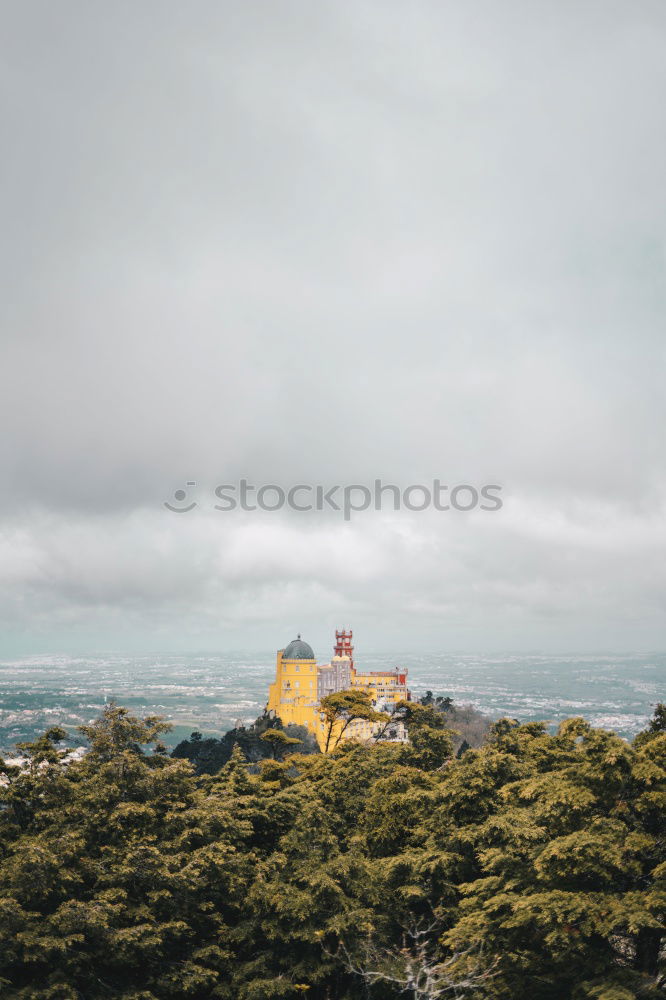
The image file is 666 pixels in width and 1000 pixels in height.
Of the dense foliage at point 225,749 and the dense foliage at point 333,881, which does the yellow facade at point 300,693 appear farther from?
the dense foliage at point 333,881

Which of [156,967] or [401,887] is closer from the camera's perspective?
[156,967]

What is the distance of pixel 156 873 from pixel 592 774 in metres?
14.4

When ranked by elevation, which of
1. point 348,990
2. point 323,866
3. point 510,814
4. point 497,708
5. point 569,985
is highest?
point 510,814

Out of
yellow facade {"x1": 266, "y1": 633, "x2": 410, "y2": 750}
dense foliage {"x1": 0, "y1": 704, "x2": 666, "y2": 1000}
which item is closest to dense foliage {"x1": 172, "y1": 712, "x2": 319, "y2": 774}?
yellow facade {"x1": 266, "y1": 633, "x2": 410, "y2": 750}

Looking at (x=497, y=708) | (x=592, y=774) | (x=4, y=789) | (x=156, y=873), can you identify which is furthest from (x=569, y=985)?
(x=497, y=708)

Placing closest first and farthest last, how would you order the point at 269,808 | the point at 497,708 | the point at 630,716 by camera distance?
1. the point at 269,808
2. the point at 630,716
3. the point at 497,708

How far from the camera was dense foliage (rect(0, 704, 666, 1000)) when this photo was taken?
723 inches

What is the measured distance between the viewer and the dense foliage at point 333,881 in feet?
60.2

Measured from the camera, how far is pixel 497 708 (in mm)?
186500

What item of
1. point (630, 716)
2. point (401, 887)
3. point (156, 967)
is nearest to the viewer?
point (156, 967)

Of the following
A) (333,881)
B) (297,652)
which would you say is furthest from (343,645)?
(333,881)

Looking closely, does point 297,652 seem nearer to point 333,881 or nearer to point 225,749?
point 225,749

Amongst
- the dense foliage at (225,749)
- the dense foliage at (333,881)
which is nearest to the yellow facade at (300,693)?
the dense foliage at (225,749)

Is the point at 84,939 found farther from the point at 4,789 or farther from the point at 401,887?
the point at 401,887
